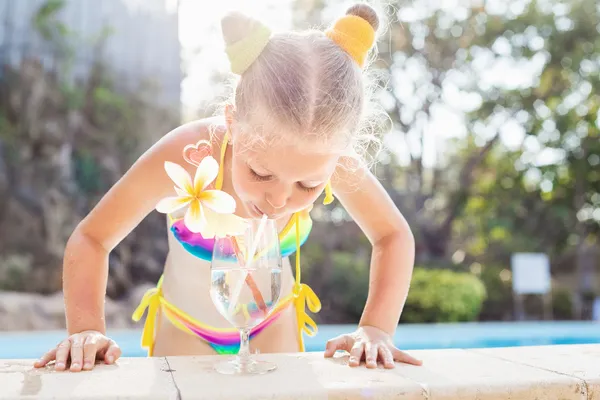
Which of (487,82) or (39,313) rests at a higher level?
(487,82)

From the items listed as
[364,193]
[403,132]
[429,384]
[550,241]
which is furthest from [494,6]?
[429,384]

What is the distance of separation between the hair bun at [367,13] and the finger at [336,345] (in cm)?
82

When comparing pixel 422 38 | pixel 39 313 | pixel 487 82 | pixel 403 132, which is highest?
pixel 422 38

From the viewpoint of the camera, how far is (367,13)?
1.70m

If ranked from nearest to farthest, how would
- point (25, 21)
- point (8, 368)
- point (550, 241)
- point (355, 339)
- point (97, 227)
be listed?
point (8, 368)
point (355, 339)
point (97, 227)
point (25, 21)
point (550, 241)

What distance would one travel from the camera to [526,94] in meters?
12.6

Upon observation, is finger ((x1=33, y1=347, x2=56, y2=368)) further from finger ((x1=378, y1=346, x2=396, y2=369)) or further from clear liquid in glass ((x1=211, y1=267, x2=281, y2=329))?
finger ((x1=378, y1=346, x2=396, y2=369))

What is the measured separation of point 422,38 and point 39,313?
856 centimetres

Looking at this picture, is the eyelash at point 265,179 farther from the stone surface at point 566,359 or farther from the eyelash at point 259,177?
the stone surface at point 566,359

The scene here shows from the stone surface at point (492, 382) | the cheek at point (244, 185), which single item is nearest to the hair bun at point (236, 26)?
the cheek at point (244, 185)

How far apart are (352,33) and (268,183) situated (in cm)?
49

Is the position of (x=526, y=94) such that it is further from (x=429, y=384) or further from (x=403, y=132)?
(x=429, y=384)

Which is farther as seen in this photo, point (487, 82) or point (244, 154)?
point (487, 82)

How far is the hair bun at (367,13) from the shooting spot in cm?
170
